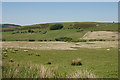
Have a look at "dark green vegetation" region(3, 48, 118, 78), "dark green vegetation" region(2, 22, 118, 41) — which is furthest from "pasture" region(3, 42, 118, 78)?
"dark green vegetation" region(2, 22, 118, 41)

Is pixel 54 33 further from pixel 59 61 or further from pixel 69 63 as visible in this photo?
pixel 69 63

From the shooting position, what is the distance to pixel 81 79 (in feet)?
32.3

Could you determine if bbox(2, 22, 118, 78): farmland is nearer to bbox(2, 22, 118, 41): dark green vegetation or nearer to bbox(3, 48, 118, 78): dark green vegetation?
bbox(3, 48, 118, 78): dark green vegetation

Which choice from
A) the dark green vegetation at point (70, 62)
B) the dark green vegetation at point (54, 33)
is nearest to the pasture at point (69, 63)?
the dark green vegetation at point (70, 62)

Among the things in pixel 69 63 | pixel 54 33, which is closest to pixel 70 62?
pixel 69 63

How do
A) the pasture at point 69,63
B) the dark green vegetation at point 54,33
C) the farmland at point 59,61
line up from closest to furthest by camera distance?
the farmland at point 59,61
the pasture at point 69,63
the dark green vegetation at point 54,33

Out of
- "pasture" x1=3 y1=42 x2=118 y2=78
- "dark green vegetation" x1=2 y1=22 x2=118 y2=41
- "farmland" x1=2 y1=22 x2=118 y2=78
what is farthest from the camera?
"dark green vegetation" x1=2 y1=22 x2=118 y2=41

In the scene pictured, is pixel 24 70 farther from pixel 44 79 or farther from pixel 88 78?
pixel 88 78

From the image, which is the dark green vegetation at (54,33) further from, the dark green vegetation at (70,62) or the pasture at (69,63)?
the dark green vegetation at (70,62)

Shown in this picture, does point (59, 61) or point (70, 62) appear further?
point (59, 61)

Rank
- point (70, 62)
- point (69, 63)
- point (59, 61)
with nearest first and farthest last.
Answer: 1. point (69, 63)
2. point (70, 62)
3. point (59, 61)

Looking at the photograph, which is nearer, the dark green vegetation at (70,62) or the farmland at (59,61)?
the farmland at (59,61)

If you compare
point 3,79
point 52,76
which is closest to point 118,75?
point 52,76

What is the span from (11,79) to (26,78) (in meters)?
0.82
